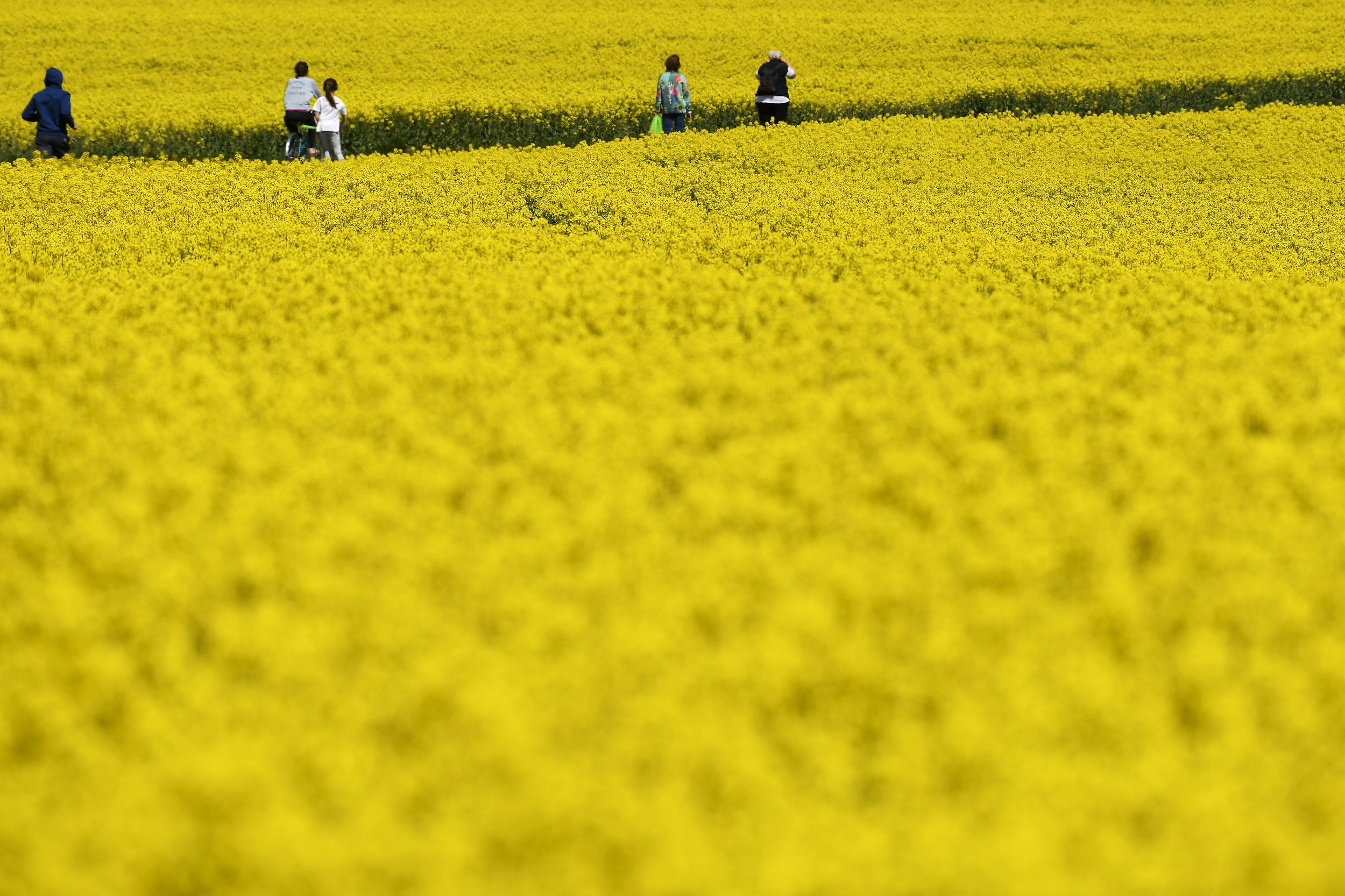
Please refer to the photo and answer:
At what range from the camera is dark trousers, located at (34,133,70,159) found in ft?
Result: 61.4

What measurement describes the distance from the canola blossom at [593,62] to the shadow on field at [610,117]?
4 cm

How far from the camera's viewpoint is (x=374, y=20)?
34.4 metres

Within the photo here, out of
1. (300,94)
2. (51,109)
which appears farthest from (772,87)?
(51,109)

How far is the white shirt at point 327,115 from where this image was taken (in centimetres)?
2011

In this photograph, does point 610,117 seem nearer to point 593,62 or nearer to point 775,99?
point 775,99

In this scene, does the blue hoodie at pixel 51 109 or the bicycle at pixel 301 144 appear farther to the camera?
the bicycle at pixel 301 144

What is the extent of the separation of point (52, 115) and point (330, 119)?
4.23m

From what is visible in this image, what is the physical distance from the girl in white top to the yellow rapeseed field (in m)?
11.1

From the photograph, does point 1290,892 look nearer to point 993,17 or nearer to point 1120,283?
point 1120,283

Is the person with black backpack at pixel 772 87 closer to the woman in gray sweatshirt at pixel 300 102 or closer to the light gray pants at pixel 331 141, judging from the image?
the light gray pants at pixel 331 141

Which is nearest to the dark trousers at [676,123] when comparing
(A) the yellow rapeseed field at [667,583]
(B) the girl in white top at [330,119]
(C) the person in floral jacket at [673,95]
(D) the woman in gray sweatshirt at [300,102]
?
(C) the person in floral jacket at [673,95]

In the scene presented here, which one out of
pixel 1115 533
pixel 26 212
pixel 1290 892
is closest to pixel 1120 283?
pixel 1115 533

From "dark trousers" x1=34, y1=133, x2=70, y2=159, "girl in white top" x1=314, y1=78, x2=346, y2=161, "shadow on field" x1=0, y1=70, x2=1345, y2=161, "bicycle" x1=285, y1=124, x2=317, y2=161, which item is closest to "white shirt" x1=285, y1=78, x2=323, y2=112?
"girl in white top" x1=314, y1=78, x2=346, y2=161

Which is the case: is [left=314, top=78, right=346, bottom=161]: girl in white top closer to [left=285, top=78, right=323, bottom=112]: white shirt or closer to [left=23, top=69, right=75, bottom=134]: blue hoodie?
[left=285, top=78, right=323, bottom=112]: white shirt
